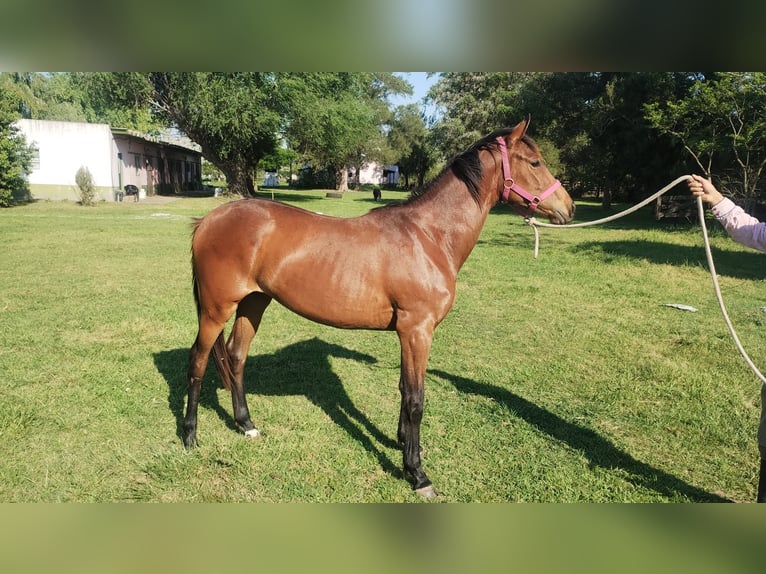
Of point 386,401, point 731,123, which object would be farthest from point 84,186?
point 731,123

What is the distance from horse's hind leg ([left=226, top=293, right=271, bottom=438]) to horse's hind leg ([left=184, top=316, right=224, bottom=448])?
11.9 inches

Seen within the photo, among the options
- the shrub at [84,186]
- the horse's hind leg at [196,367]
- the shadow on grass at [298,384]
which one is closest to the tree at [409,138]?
the shrub at [84,186]

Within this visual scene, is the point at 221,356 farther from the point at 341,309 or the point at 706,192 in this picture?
the point at 706,192

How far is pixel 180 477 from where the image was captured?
303 cm

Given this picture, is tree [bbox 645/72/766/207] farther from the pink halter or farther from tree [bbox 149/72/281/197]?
tree [bbox 149/72/281/197]

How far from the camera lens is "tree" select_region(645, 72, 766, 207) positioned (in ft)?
39.8

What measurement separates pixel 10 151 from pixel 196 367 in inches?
980

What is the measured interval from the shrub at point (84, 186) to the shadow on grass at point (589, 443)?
Answer: 2525 cm

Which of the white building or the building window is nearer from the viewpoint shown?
the building window

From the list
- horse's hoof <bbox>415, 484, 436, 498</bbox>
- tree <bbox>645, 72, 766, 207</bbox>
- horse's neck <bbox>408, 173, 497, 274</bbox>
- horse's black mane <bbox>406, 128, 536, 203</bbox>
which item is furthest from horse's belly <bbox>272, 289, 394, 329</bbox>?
tree <bbox>645, 72, 766, 207</bbox>

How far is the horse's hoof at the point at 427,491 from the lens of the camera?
2893 millimetres

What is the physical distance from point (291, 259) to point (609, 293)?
689cm
